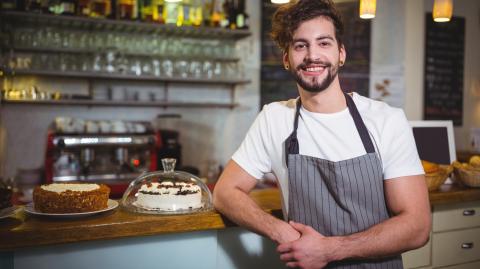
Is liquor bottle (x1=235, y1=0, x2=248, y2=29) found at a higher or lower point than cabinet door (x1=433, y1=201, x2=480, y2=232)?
higher

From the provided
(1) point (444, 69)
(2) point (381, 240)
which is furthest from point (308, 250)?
(1) point (444, 69)

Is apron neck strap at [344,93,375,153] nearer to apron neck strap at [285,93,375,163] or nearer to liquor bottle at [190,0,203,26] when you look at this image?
apron neck strap at [285,93,375,163]

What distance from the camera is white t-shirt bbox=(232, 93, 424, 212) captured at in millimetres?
1740

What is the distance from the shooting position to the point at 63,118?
4.45 m

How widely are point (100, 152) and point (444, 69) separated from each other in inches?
156

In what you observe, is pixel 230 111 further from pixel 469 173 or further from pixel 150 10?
pixel 469 173

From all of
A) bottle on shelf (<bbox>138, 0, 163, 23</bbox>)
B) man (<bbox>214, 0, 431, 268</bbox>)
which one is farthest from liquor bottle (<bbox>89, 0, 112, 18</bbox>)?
man (<bbox>214, 0, 431, 268</bbox>)

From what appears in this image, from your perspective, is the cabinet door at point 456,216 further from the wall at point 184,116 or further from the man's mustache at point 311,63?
the wall at point 184,116

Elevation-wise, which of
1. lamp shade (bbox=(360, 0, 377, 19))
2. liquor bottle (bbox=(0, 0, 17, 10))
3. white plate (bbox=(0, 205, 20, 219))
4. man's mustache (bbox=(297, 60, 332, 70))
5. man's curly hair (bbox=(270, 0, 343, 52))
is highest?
liquor bottle (bbox=(0, 0, 17, 10))

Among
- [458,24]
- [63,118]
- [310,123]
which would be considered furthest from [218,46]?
[310,123]

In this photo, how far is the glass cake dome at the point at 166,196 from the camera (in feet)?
6.26

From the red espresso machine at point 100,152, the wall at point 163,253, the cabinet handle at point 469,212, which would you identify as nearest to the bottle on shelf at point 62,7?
the red espresso machine at point 100,152

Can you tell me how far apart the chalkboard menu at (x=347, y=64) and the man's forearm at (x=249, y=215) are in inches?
140

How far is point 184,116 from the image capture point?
17.0 feet
